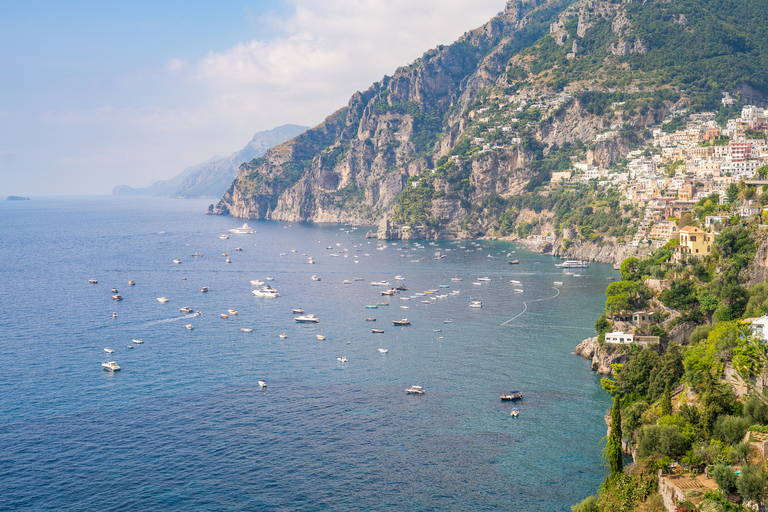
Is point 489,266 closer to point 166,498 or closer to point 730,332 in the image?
point 730,332

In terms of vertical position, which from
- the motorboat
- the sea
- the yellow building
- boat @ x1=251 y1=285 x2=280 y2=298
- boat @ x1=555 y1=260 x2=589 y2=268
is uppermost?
the yellow building

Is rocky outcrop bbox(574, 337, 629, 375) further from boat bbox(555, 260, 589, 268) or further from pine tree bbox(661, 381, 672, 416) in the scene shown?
boat bbox(555, 260, 589, 268)

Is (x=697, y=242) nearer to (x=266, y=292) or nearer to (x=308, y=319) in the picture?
(x=308, y=319)

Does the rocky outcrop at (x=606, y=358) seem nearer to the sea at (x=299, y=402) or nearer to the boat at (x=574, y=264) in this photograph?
the sea at (x=299, y=402)

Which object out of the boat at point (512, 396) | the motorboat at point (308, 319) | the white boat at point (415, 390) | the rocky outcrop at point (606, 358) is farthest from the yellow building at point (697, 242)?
the motorboat at point (308, 319)

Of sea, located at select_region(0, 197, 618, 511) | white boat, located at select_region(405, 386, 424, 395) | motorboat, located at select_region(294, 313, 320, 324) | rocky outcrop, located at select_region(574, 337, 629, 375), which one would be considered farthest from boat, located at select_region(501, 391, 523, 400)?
motorboat, located at select_region(294, 313, 320, 324)

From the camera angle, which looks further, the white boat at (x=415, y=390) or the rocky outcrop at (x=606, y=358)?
the rocky outcrop at (x=606, y=358)

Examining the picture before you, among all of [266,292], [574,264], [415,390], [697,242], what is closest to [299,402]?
[415,390]
